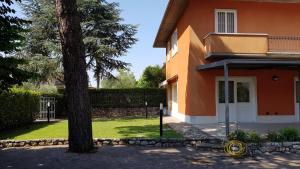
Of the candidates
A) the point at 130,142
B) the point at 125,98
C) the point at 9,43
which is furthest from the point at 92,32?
the point at 9,43

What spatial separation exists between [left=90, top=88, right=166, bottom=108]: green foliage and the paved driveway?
16475 mm

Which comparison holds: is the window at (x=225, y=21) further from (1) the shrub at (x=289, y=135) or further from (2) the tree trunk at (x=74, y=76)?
(2) the tree trunk at (x=74, y=76)

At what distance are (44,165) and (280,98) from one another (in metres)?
13.7

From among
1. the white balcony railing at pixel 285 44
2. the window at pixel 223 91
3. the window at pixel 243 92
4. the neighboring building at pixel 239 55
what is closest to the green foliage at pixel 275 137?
the neighboring building at pixel 239 55

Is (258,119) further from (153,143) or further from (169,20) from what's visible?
(153,143)

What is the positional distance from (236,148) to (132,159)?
3087 mm

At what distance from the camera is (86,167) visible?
9.08 metres

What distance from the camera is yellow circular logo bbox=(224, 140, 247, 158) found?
10766 mm

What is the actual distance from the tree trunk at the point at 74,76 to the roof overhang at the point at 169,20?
7986 millimetres

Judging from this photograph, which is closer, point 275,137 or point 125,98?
point 275,137

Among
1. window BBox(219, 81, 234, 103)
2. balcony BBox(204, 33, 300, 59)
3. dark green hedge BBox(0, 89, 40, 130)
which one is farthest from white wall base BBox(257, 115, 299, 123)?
dark green hedge BBox(0, 89, 40, 130)

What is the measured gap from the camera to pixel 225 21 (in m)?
18.5

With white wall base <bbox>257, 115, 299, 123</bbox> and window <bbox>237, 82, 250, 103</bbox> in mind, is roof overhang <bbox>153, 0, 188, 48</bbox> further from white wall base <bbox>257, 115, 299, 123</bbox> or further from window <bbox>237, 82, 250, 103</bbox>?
white wall base <bbox>257, 115, 299, 123</bbox>

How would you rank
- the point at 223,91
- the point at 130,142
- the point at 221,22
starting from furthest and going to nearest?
the point at 223,91 < the point at 221,22 < the point at 130,142
